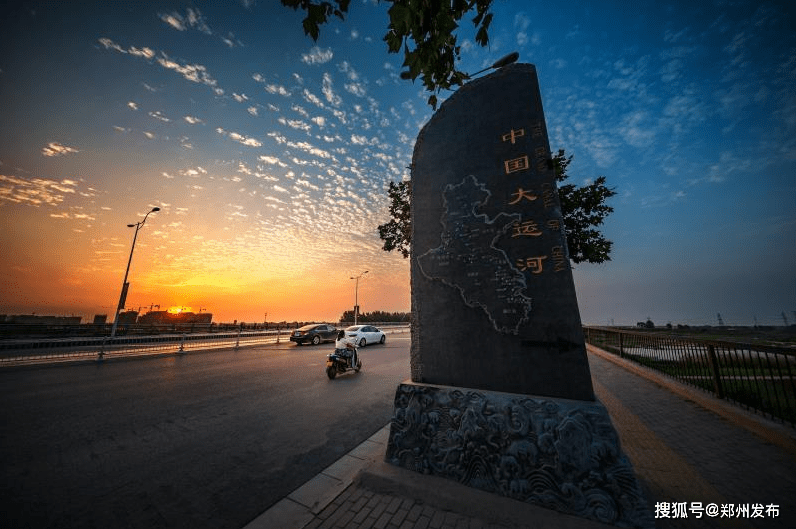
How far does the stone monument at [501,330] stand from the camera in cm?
255

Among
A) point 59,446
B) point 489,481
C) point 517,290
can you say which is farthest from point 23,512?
point 517,290

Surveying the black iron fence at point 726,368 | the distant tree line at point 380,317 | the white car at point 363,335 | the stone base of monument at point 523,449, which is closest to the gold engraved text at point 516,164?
the stone base of monument at point 523,449

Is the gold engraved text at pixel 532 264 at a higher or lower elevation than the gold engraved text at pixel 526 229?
lower

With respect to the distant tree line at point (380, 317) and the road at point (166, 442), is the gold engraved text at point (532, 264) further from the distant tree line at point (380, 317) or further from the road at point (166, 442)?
Answer: the distant tree line at point (380, 317)

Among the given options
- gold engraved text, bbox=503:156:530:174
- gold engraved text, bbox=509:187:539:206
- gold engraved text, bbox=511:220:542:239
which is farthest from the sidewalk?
gold engraved text, bbox=503:156:530:174

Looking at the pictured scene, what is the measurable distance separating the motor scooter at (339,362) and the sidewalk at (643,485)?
15.4 ft

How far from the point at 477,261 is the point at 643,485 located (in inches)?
120

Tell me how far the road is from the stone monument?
5.92ft

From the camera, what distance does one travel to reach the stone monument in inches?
100

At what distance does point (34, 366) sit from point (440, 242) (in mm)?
15137

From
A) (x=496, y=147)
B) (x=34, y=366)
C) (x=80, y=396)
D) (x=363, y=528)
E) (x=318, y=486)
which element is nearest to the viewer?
(x=363, y=528)

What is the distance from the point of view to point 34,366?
9.64m

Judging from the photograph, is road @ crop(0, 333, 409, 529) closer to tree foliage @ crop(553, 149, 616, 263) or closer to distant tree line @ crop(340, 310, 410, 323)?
tree foliage @ crop(553, 149, 616, 263)

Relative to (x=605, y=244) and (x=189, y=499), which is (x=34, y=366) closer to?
(x=189, y=499)
